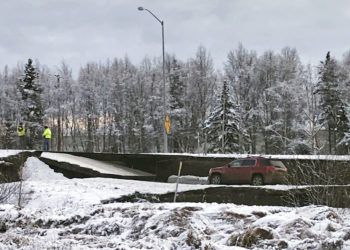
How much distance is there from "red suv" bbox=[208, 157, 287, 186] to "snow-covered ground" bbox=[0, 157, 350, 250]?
11.2 m

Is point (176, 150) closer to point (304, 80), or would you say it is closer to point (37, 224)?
point (304, 80)

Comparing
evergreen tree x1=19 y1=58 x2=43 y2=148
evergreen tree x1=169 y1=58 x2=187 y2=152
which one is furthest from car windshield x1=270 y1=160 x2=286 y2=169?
evergreen tree x1=19 y1=58 x2=43 y2=148

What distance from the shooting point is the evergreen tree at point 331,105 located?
54938mm

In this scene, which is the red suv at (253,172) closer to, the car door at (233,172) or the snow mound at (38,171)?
the car door at (233,172)

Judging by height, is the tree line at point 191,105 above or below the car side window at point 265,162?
above

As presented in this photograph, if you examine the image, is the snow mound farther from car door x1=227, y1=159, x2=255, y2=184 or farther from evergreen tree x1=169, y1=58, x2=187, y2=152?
evergreen tree x1=169, y1=58, x2=187, y2=152

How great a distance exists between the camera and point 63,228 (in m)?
13.0

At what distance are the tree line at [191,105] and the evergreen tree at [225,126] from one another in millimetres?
112

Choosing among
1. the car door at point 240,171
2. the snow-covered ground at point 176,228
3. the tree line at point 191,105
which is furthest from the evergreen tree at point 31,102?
the snow-covered ground at point 176,228

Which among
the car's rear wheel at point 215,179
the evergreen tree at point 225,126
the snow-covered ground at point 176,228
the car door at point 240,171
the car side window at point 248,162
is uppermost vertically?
the evergreen tree at point 225,126

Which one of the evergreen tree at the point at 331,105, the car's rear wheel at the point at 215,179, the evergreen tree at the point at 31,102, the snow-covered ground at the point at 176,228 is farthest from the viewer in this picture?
the evergreen tree at the point at 31,102

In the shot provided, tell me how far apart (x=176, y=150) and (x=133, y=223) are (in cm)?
5562

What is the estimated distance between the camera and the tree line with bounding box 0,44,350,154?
56.6 m

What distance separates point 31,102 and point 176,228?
56.2 metres
